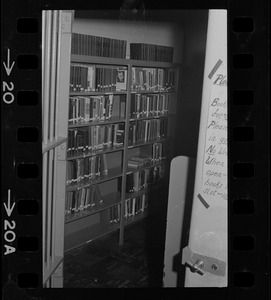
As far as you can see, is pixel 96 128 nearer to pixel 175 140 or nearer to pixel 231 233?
pixel 175 140

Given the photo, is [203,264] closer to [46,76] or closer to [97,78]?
[46,76]

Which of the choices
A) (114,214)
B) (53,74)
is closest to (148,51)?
(114,214)

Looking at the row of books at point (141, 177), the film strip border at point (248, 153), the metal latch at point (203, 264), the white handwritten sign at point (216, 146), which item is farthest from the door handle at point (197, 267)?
the row of books at point (141, 177)

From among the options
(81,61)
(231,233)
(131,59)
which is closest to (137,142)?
(131,59)

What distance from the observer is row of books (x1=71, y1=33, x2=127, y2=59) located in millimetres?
2205

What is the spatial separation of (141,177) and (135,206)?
0.85ft

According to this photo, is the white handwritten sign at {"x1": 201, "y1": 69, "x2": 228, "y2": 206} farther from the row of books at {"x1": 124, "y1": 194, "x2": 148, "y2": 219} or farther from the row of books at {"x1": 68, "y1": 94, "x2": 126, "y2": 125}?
the row of books at {"x1": 124, "y1": 194, "x2": 148, "y2": 219}

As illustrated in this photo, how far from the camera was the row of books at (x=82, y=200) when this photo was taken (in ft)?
8.17

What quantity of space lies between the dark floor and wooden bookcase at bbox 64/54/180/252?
0.25 ft

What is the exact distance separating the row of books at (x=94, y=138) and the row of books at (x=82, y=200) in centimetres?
29

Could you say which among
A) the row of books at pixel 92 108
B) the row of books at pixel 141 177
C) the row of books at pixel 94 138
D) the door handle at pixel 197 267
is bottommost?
the row of books at pixel 141 177

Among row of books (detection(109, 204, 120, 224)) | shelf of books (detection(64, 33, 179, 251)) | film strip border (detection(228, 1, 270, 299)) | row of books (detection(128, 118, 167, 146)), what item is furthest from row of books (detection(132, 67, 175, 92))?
film strip border (detection(228, 1, 270, 299))

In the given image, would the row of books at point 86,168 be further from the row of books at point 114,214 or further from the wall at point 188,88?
the wall at point 188,88

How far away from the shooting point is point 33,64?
58 cm
